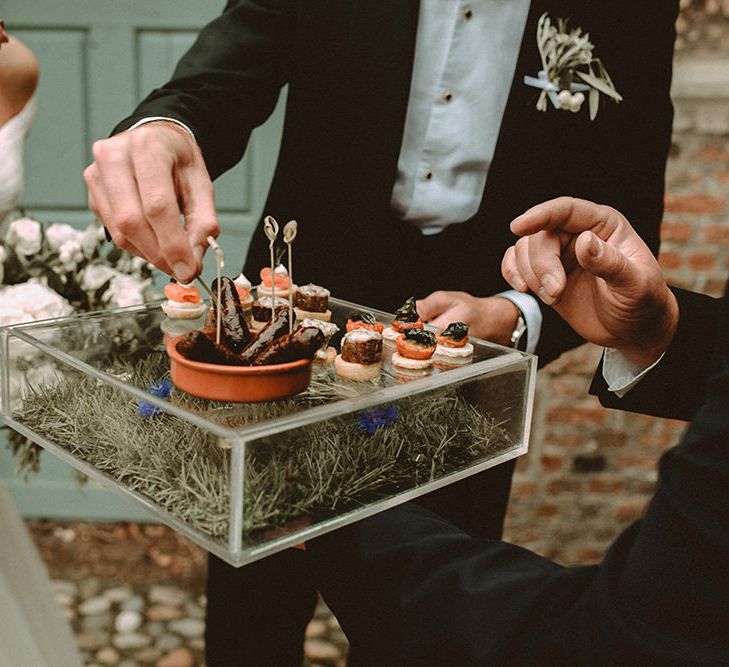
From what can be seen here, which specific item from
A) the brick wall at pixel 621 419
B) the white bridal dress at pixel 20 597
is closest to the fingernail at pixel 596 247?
the white bridal dress at pixel 20 597

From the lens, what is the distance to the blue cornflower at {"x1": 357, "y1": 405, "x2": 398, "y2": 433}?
3.23 ft

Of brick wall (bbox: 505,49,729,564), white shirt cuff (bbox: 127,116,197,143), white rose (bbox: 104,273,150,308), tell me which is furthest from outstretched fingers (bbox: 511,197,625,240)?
brick wall (bbox: 505,49,729,564)

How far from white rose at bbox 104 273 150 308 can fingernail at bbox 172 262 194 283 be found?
586 mm

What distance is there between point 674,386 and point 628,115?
2.35 ft

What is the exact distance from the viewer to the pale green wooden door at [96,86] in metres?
2.61

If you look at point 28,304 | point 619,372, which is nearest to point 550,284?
point 619,372

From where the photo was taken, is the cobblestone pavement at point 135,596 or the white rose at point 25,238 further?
the cobblestone pavement at point 135,596

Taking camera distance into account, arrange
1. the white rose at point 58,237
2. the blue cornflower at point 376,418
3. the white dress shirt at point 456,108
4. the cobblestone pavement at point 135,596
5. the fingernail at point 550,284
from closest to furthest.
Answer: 1. the blue cornflower at point 376,418
2. the fingernail at point 550,284
3. the white dress shirt at point 456,108
4. the white rose at point 58,237
5. the cobblestone pavement at point 135,596

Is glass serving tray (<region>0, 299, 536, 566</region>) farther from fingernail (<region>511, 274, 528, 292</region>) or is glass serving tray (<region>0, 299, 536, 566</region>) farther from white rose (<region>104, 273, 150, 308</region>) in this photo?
white rose (<region>104, 273, 150, 308</region>)

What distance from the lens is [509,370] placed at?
3.84 ft

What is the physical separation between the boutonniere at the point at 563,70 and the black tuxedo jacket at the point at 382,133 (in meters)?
0.03

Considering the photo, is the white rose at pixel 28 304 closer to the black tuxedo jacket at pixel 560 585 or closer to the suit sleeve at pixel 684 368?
the black tuxedo jacket at pixel 560 585

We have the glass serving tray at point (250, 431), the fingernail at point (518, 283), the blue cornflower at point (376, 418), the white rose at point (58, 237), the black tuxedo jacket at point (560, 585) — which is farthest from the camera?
the white rose at point (58, 237)

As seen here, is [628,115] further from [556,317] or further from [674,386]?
[674,386]
